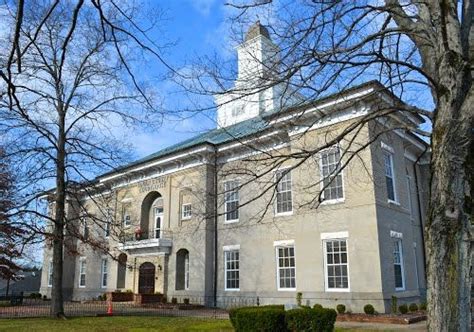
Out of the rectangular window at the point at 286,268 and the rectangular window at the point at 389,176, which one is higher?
the rectangular window at the point at 389,176

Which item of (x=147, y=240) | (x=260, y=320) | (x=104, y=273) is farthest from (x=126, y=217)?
(x=260, y=320)

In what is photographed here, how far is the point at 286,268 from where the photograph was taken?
24.6m

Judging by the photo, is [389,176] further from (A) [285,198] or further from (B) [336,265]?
(B) [336,265]

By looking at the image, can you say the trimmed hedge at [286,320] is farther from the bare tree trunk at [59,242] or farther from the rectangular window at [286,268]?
the rectangular window at [286,268]

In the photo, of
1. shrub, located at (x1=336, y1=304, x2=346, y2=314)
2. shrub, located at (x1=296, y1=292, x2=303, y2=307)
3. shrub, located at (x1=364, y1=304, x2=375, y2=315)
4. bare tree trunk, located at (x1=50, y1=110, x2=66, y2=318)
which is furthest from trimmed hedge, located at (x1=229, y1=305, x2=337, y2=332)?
bare tree trunk, located at (x1=50, y1=110, x2=66, y2=318)

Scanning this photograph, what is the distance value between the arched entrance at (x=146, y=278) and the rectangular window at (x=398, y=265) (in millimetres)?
16319

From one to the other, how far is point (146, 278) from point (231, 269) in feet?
24.0

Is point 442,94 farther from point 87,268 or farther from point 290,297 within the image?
point 87,268

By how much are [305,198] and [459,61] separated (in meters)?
17.0

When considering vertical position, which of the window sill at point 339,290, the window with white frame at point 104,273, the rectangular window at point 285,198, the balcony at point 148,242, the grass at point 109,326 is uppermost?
the rectangular window at point 285,198

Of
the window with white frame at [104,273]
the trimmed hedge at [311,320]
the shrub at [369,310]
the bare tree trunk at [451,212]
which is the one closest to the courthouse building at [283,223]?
the shrub at [369,310]

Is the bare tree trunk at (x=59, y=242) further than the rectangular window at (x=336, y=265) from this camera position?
No

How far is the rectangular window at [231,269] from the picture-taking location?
89.2ft

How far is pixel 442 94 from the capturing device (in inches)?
265
